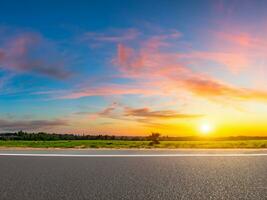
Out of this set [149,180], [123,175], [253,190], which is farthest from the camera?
[123,175]

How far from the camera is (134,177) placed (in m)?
5.41

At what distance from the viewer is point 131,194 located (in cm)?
448

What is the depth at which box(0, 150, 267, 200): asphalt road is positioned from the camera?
4.49 metres

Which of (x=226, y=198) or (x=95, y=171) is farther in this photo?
(x=95, y=171)

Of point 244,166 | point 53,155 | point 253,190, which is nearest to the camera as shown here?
point 253,190

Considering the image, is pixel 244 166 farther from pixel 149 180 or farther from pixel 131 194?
pixel 131 194

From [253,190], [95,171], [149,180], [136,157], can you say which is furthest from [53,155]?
[253,190]

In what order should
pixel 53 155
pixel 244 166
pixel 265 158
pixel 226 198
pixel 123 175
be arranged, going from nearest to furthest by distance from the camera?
pixel 226 198, pixel 123 175, pixel 244 166, pixel 265 158, pixel 53 155

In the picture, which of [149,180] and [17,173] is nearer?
[149,180]

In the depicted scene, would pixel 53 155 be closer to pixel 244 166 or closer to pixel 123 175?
pixel 123 175

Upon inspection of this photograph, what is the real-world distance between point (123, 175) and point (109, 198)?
1231mm

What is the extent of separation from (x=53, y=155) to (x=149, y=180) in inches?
115

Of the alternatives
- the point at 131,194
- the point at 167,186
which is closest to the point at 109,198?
the point at 131,194

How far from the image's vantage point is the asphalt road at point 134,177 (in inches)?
177
